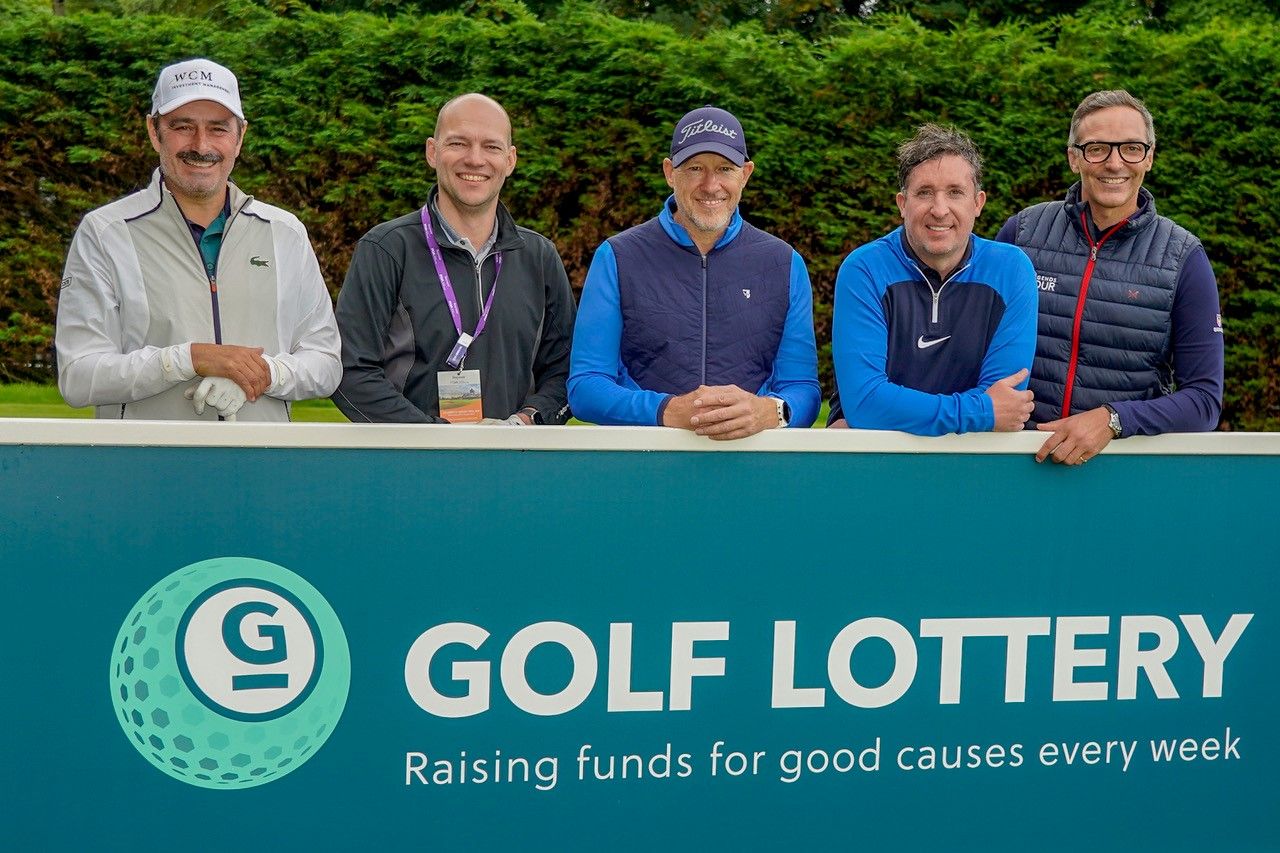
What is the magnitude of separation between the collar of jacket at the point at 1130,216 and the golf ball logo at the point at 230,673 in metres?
2.37

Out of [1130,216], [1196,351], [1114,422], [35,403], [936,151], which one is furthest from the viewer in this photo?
[35,403]

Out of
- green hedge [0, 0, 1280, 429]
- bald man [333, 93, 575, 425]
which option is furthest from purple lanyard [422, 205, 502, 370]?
green hedge [0, 0, 1280, 429]

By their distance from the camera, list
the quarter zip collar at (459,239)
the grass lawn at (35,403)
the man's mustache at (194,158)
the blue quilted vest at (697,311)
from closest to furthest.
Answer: the man's mustache at (194,158) → the blue quilted vest at (697,311) → the quarter zip collar at (459,239) → the grass lawn at (35,403)

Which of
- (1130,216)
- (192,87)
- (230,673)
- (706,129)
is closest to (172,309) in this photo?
(192,87)

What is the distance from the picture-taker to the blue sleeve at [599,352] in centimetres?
357

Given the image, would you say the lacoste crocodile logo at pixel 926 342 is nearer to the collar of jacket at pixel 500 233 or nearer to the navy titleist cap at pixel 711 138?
the navy titleist cap at pixel 711 138

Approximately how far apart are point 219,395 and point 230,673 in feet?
2.47

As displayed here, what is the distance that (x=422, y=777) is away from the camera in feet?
9.59

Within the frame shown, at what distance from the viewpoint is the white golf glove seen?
3273 mm

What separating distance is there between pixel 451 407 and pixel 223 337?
2.12 ft

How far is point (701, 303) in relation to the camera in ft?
12.3

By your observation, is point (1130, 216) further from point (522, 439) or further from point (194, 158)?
point (194, 158)

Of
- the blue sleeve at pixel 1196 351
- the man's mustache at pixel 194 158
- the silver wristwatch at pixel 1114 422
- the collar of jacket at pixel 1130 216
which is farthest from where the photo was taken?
the collar of jacket at pixel 1130 216

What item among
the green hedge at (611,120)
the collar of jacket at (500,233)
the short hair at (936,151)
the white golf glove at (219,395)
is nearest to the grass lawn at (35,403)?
the green hedge at (611,120)
